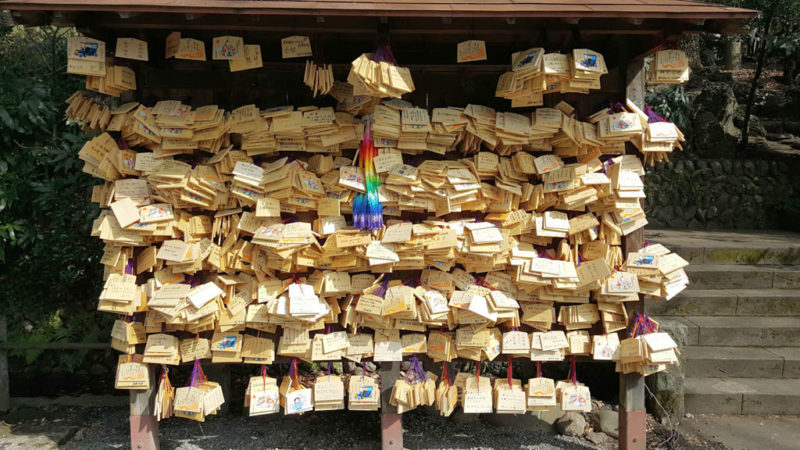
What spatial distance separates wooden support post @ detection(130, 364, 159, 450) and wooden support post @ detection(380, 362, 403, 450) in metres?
1.74

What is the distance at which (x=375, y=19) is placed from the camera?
341 cm

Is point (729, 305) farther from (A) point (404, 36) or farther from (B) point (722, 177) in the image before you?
(B) point (722, 177)

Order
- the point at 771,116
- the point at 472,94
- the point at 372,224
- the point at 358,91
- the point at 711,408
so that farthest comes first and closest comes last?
the point at 771,116
the point at 711,408
the point at 472,94
the point at 372,224
the point at 358,91

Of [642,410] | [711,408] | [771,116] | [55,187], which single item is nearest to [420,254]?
[642,410]

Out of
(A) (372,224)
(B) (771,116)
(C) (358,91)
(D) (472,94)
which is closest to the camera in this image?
(C) (358,91)

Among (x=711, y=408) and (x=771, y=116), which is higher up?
(x=771, y=116)

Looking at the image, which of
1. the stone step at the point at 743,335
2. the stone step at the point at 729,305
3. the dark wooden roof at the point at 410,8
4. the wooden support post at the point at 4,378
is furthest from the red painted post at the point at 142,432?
the stone step at the point at 743,335

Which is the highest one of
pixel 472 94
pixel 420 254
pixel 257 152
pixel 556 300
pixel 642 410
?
pixel 472 94

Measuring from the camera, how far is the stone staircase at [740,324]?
15.6ft

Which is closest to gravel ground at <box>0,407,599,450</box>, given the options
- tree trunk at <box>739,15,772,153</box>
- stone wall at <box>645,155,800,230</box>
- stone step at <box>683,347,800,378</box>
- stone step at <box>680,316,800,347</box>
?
stone step at <box>683,347,800,378</box>

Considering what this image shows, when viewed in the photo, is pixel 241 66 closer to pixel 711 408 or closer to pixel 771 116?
pixel 711 408

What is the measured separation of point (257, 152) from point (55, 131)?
2573 millimetres

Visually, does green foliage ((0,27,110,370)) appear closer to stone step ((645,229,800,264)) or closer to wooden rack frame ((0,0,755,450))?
wooden rack frame ((0,0,755,450))

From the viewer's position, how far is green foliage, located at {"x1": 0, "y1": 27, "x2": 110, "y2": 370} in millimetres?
4754
